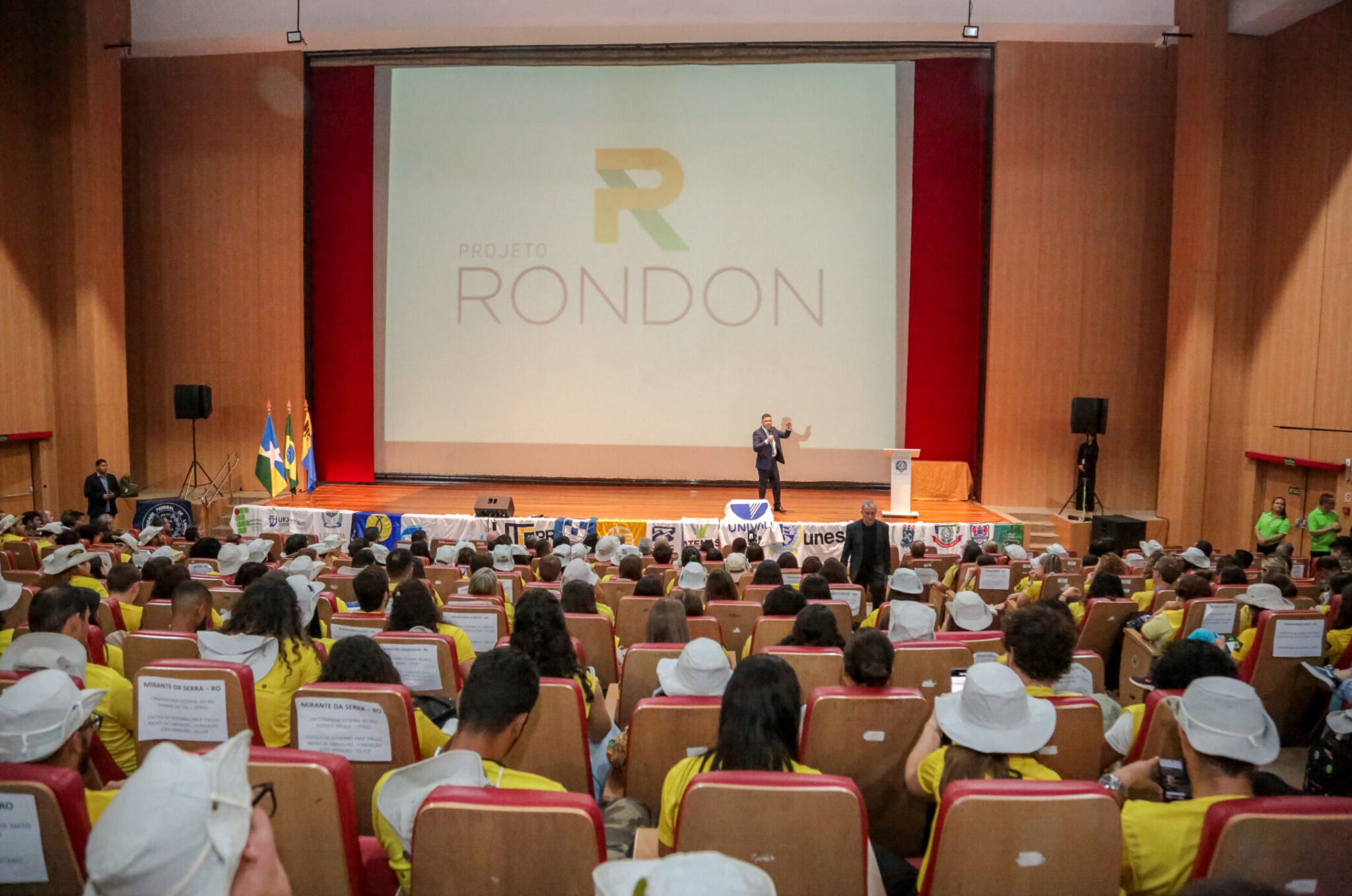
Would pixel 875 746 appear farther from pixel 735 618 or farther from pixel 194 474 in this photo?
pixel 194 474

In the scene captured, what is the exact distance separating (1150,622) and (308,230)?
13087 millimetres

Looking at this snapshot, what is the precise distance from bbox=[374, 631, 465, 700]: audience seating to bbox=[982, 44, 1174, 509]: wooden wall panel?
1075cm

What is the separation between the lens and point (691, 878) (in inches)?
42.4

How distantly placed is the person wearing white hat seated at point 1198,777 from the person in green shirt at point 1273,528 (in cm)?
882

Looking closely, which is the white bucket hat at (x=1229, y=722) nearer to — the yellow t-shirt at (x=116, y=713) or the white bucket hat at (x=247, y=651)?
the white bucket hat at (x=247, y=651)

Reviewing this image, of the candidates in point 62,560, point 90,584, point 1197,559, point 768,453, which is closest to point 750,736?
point 90,584

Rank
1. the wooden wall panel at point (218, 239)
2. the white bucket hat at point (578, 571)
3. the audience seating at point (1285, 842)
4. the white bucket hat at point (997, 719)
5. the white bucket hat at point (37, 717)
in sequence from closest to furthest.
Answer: the audience seating at point (1285, 842), the white bucket hat at point (37, 717), the white bucket hat at point (997, 719), the white bucket hat at point (578, 571), the wooden wall panel at point (218, 239)

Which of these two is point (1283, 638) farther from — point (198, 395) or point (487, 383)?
point (198, 395)

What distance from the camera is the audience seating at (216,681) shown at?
103 inches

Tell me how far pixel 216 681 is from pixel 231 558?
379 centimetres

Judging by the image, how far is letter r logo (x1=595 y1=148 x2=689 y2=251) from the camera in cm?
1336

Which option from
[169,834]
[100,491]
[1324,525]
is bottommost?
[100,491]

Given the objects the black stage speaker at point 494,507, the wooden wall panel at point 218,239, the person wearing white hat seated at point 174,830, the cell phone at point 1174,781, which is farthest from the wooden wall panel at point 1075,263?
the person wearing white hat seated at point 174,830

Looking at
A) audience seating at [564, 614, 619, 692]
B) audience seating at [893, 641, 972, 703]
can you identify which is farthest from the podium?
audience seating at [893, 641, 972, 703]
